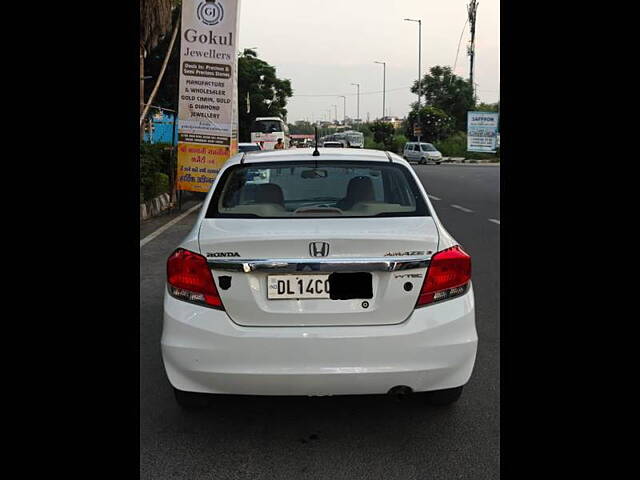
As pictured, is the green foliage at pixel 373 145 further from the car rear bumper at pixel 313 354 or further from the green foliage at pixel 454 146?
the car rear bumper at pixel 313 354

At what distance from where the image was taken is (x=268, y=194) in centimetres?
386

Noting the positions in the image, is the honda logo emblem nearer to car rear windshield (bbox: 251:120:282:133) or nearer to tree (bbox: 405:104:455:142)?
car rear windshield (bbox: 251:120:282:133)

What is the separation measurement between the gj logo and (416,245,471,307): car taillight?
11923 mm

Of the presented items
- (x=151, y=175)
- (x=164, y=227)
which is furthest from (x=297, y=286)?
(x=151, y=175)

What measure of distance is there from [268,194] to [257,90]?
179 feet

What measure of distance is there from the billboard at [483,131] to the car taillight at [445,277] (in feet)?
155

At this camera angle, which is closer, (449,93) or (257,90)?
(257,90)

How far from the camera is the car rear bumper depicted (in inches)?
118

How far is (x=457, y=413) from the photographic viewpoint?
3666 millimetres

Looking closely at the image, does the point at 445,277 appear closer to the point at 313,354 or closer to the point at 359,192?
the point at 313,354
